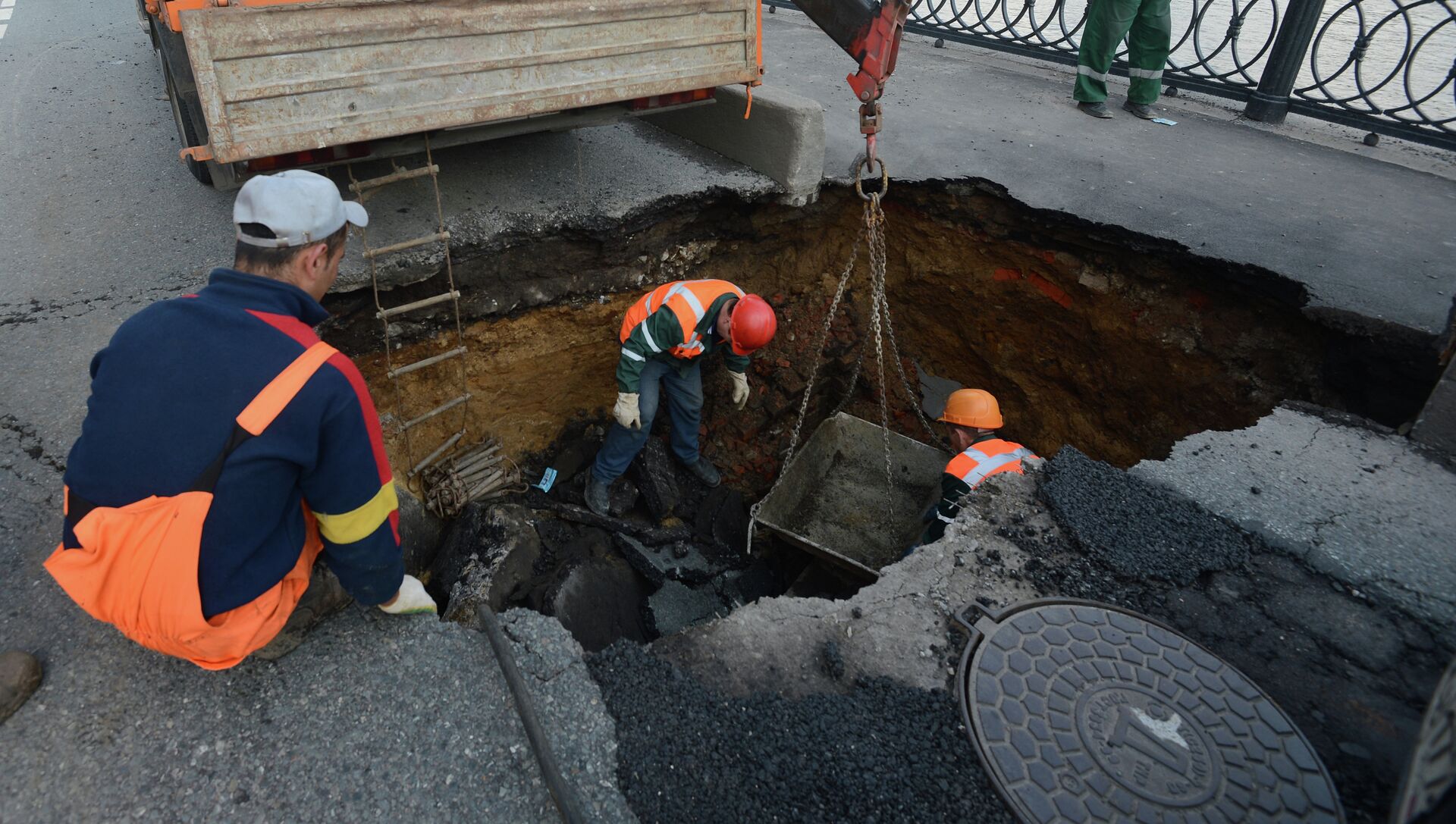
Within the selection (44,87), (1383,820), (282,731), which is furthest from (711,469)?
(44,87)

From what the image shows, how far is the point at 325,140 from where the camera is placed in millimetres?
3148

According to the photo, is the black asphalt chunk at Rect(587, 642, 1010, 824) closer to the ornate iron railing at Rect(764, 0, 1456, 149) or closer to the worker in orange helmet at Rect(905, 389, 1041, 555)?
the worker in orange helmet at Rect(905, 389, 1041, 555)

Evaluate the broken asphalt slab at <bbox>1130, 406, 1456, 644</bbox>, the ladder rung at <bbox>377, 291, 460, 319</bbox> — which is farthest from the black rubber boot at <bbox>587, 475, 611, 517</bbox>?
the broken asphalt slab at <bbox>1130, 406, 1456, 644</bbox>

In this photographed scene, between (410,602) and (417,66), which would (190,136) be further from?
(410,602)

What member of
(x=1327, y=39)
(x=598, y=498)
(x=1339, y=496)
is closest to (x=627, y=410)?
(x=598, y=498)

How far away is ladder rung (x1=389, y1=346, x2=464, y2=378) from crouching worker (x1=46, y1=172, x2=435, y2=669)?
1840 millimetres

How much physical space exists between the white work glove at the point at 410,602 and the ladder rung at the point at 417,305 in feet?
5.81

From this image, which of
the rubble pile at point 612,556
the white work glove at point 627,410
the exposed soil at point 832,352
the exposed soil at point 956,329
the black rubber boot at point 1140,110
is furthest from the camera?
the black rubber boot at point 1140,110

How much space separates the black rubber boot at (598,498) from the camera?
198 inches

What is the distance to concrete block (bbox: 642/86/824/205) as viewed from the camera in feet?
15.1

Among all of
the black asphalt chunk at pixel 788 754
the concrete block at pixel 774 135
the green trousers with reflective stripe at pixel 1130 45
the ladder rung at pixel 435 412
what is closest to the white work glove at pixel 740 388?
the concrete block at pixel 774 135

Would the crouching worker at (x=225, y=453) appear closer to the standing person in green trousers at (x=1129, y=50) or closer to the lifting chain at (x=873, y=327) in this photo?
the lifting chain at (x=873, y=327)

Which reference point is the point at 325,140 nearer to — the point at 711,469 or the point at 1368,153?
the point at 711,469

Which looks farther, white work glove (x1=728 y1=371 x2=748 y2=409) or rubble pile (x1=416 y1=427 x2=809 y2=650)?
white work glove (x1=728 y1=371 x2=748 y2=409)
